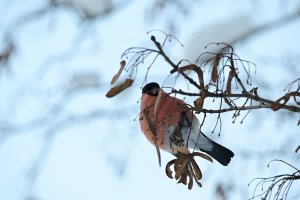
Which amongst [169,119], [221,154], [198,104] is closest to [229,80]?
[198,104]

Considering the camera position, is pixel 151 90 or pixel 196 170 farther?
pixel 151 90

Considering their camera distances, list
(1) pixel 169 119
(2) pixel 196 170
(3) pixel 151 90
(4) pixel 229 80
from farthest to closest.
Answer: (3) pixel 151 90 → (1) pixel 169 119 → (2) pixel 196 170 → (4) pixel 229 80

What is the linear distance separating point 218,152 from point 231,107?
3.03 ft

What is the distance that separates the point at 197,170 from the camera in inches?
46.8

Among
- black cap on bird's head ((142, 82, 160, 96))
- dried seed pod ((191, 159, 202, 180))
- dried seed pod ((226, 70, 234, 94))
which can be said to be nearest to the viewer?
dried seed pod ((226, 70, 234, 94))

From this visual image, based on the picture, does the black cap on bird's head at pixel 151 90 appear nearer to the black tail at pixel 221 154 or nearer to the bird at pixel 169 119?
the bird at pixel 169 119

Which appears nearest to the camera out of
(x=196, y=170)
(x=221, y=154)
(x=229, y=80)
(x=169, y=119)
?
(x=229, y=80)

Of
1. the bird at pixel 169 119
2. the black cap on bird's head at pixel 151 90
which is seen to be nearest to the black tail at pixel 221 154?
the bird at pixel 169 119

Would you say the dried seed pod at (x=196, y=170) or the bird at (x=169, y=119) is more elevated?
the bird at (x=169, y=119)

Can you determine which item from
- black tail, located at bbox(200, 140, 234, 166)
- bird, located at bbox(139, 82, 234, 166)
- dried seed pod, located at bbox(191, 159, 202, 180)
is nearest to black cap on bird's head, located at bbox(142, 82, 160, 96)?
bird, located at bbox(139, 82, 234, 166)

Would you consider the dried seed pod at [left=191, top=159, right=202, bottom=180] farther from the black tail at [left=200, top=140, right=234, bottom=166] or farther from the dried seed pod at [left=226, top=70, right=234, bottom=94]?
the black tail at [left=200, top=140, right=234, bottom=166]

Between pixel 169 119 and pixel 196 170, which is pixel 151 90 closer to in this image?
pixel 169 119

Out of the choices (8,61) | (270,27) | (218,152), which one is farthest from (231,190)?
(8,61)

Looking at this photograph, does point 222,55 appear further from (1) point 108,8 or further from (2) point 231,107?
(1) point 108,8
